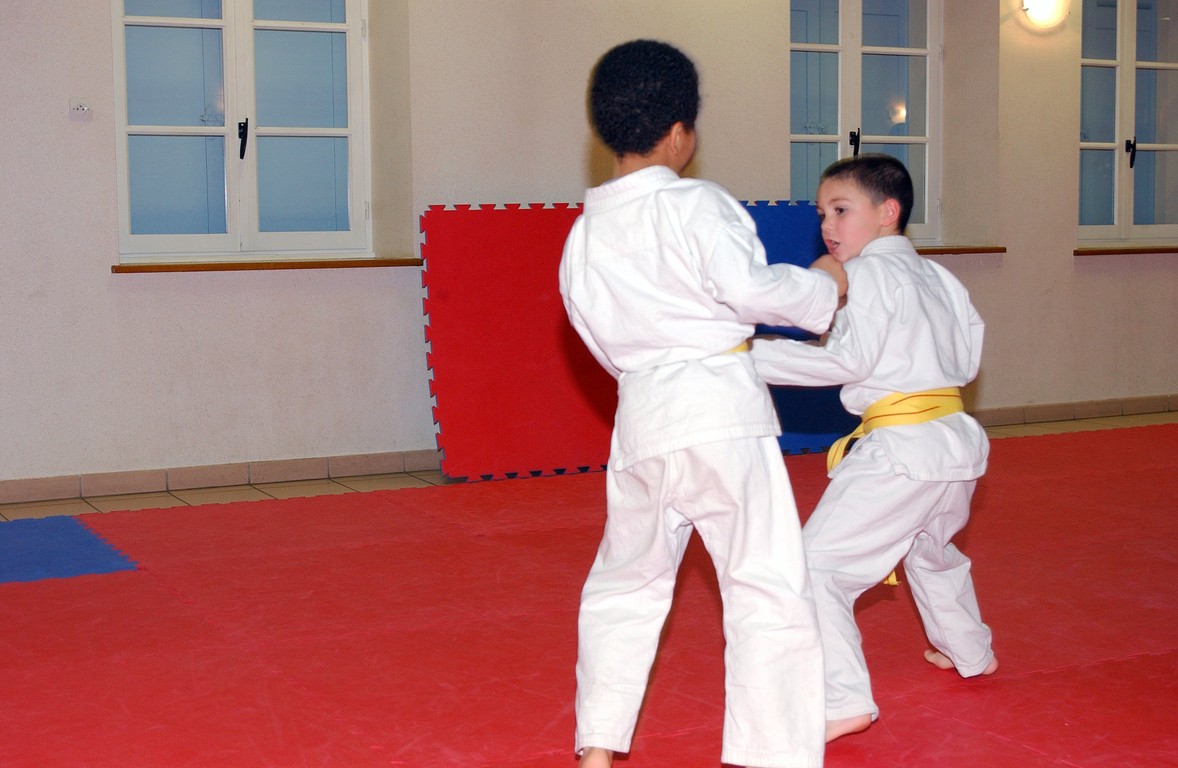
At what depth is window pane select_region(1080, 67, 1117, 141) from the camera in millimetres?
7562

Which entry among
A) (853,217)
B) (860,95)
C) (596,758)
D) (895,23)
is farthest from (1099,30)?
(596,758)

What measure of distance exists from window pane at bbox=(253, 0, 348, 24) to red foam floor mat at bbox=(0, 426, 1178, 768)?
2.31m

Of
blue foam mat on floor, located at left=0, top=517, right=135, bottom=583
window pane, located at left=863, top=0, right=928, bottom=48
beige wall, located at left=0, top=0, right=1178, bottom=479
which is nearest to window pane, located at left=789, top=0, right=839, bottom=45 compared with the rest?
window pane, located at left=863, top=0, right=928, bottom=48

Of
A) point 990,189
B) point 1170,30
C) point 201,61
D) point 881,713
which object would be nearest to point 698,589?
point 881,713

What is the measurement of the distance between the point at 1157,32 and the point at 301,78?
5.24 meters

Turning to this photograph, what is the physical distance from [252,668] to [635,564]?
1.16 m

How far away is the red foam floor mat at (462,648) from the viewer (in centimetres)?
244

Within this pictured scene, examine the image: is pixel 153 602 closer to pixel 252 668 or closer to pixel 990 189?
pixel 252 668

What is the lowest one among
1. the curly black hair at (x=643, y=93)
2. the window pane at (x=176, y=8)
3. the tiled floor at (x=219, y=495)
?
the tiled floor at (x=219, y=495)

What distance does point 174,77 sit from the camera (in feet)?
18.3

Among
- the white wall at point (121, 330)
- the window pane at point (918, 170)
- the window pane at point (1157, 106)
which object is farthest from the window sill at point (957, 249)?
the white wall at point (121, 330)

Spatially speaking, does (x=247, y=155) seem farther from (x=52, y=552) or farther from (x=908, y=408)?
(x=908, y=408)

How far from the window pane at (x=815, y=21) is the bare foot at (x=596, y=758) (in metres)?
5.38

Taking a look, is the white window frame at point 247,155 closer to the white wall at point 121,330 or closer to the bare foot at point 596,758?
the white wall at point 121,330
